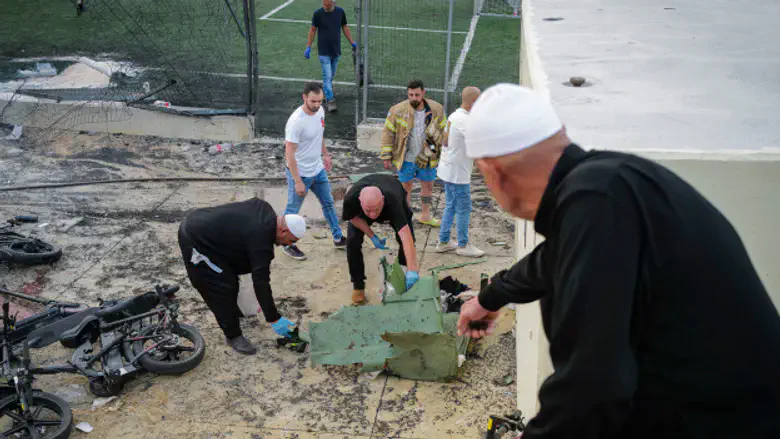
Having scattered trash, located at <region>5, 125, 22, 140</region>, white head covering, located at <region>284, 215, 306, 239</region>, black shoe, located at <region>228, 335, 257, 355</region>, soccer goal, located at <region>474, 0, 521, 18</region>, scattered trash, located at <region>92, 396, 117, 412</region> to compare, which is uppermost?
soccer goal, located at <region>474, 0, 521, 18</region>

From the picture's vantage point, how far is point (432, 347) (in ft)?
16.6

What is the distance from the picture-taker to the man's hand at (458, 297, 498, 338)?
2.50 meters

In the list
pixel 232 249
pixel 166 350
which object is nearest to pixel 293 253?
pixel 232 249

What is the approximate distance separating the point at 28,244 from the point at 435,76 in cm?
760

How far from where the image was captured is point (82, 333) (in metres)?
5.18

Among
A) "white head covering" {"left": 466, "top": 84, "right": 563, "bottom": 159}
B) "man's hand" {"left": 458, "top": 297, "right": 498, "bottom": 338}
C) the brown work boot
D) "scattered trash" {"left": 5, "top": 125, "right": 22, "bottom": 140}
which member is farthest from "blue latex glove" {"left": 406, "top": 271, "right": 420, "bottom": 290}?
"scattered trash" {"left": 5, "top": 125, "right": 22, "bottom": 140}

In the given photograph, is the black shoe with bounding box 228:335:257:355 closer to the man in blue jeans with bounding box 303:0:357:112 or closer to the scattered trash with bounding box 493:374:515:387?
the scattered trash with bounding box 493:374:515:387

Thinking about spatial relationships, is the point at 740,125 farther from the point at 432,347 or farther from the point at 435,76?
the point at 435,76

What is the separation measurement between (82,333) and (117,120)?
6.25 meters

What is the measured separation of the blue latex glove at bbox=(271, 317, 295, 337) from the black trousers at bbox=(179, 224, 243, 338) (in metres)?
0.37

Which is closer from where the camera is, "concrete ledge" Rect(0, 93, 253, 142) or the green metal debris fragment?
the green metal debris fragment

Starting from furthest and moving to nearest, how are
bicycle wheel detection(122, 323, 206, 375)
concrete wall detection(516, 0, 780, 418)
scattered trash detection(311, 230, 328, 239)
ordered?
1. scattered trash detection(311, 230, 328, 239)
2. bicycle wheel detection(122, 323, 206, 375)
3. concrete wall detection(516, 0, 780, 418)

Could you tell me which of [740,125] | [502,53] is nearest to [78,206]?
[740,125]

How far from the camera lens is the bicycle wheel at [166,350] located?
205 inches
